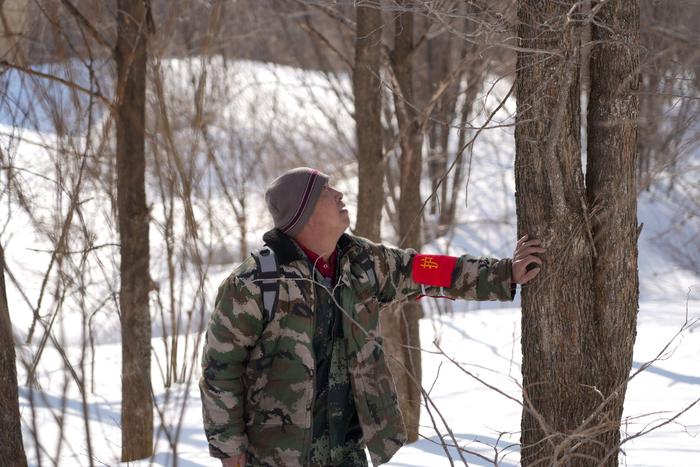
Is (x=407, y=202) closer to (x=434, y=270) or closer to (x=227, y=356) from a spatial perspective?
(x=434, y=270)

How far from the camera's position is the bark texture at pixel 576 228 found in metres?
2.79

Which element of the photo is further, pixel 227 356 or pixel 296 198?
pixel 296 198

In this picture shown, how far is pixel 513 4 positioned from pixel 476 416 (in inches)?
134

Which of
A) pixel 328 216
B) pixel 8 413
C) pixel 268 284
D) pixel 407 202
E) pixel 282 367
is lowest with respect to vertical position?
pixel 8 413

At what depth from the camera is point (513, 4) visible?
3334 millimetres

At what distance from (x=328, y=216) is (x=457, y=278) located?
52 cm

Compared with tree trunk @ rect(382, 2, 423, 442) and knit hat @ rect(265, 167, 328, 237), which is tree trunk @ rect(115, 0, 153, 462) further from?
knit hat @ rect(265, 167, 328, 237)

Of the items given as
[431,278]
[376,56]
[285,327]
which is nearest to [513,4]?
[431,278]

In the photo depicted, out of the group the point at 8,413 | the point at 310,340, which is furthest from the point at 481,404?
the point at 8,413

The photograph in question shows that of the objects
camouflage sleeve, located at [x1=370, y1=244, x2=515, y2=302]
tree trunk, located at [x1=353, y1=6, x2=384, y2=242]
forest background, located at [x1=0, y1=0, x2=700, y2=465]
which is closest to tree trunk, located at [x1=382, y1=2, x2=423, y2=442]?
forest background, located at [x1=0, y1=0, x2=700, y2=465]

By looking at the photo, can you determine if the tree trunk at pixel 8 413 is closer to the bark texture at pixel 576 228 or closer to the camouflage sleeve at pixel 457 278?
the camouflage sleeve at pixel 457 278

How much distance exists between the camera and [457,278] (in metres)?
3.04

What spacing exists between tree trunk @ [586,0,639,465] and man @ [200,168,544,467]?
25 centimetres

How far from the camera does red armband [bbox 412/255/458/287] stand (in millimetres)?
3062
